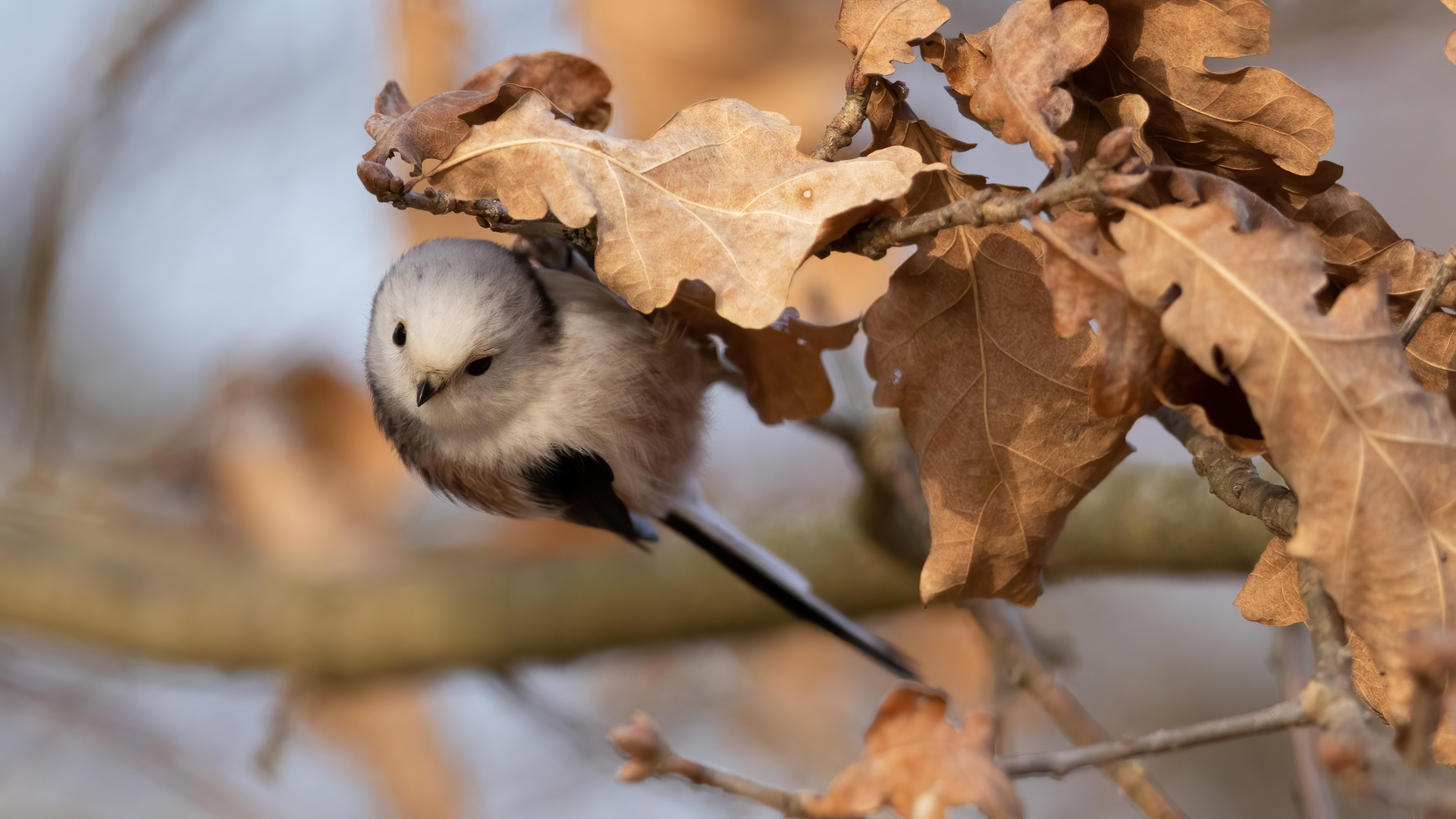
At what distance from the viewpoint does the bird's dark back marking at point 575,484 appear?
1.32 m

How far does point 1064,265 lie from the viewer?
0.62 m

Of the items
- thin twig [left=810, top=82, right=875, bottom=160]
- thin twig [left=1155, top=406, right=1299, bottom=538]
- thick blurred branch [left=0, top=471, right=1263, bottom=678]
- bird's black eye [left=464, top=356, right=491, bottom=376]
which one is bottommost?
thick blurred branch [left=0, top=471, right=1263, bottom=678]

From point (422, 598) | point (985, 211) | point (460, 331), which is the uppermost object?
point (985, 211)

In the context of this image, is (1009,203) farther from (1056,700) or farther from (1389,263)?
(1056,700)

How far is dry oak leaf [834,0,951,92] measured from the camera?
726 millimetres

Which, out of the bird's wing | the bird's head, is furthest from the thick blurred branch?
the bird's head

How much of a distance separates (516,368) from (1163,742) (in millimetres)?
917

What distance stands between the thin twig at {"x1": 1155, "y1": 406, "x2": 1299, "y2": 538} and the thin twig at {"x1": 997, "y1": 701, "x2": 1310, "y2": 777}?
0.47ft

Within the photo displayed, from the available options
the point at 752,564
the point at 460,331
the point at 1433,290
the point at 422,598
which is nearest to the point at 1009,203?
the point at 1433,290

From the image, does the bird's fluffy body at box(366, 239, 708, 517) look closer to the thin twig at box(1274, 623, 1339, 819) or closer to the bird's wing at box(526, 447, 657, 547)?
the bird's wing at box(526, 447, 657, 547)

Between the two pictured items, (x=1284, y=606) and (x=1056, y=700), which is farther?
(x=1056, y=700)

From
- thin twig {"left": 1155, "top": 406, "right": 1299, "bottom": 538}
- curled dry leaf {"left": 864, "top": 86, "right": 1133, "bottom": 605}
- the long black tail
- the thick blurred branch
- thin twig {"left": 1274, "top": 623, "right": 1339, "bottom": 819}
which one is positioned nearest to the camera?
thin twig {"left": 1155, "top": 406, "right": 1299, "bottom": 538}

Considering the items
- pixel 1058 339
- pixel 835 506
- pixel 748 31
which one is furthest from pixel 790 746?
pixel 1058 339

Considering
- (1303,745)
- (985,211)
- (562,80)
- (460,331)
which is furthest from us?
(460,331)
